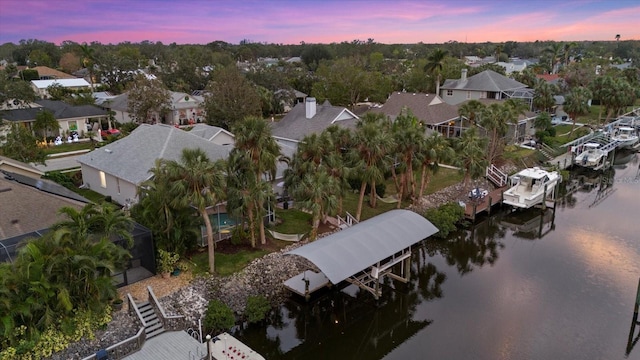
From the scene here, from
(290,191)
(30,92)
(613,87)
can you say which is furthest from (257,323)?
(613,87)

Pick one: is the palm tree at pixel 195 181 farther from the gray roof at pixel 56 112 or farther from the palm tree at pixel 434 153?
the gray roof at pixel 56 112

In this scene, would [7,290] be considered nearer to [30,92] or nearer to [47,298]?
[47,298]

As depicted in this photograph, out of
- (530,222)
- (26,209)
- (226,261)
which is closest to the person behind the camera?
(26,209)

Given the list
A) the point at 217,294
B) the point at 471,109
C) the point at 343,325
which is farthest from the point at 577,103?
the point at 217,294

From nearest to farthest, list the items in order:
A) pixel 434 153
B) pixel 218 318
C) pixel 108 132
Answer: pixel 218 318
pixel 434 153
pixel 108 132

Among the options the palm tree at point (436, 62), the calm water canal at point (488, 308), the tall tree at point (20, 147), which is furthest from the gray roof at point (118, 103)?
the calm water canal at point (488, 308)

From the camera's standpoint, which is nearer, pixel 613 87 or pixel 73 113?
pixel 73 113

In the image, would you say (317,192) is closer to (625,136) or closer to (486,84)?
(486,84)
